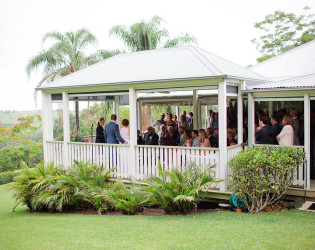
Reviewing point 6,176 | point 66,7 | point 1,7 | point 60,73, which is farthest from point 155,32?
point 1,7

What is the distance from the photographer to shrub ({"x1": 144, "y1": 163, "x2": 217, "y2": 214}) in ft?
28.1

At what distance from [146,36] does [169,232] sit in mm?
20482

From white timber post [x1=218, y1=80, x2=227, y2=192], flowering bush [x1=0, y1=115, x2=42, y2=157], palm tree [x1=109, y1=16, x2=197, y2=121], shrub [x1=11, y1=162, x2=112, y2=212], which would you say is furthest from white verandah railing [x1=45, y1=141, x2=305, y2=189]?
palm tree [x1=109, y1=16, x2=197, y2=121]

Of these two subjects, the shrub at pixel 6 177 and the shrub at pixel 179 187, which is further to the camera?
the shrub at pixel 6 177

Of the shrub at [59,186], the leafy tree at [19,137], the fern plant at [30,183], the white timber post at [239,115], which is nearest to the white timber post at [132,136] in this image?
the shrub at [59,186]

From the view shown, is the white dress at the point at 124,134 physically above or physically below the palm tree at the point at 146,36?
below

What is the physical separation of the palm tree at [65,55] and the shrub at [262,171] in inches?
673

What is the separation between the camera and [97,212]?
9.66m

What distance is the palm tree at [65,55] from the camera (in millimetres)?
23656

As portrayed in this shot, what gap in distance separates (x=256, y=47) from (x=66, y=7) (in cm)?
2921

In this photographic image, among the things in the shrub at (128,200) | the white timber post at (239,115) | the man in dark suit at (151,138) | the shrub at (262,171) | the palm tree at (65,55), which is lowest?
the shrub at (128,200)

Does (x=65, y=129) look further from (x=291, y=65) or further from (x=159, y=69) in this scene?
(x=291, y=65)

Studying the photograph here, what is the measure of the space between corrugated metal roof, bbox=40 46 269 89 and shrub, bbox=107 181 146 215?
308 centimetres

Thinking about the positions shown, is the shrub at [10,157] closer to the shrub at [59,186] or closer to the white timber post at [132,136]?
the shrub at [59,186]
